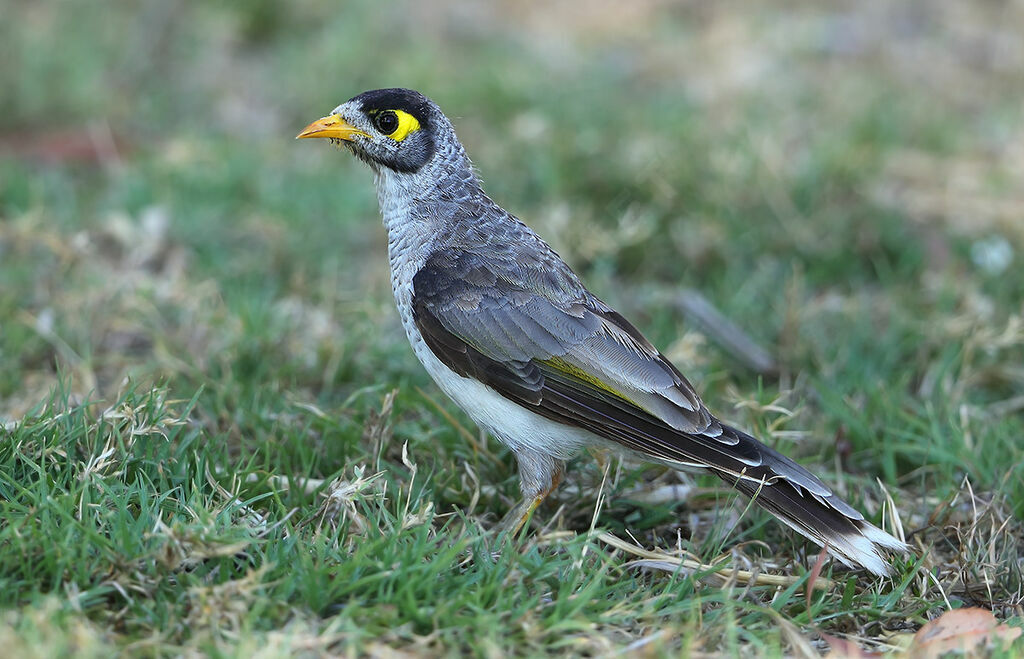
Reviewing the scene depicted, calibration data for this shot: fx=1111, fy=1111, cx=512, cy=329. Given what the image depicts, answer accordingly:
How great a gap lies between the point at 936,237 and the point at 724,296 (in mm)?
1704

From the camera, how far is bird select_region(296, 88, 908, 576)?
4191 mm

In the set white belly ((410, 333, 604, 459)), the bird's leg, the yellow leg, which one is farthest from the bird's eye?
the yellow leg

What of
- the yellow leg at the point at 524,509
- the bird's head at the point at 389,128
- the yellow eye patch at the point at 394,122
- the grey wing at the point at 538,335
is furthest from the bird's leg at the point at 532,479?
the yellow eye patch at the point at 394,122

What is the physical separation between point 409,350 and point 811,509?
94.2 inches

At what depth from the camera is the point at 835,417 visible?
5.36m

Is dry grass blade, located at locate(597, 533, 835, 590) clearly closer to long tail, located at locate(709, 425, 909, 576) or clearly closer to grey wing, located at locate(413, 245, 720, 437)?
long tail, located at locate(709, 425, 909, 576)

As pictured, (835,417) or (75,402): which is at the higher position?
(75,402)

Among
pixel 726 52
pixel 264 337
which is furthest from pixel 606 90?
pixel 264 337

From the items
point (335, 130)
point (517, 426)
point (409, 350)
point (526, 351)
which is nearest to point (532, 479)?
point (517, 426)

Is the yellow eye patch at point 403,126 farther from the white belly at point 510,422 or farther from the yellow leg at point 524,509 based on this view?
the yellow leg at point 524,509

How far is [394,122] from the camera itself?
16.4 ft

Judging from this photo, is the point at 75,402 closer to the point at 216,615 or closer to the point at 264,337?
the point at 264,337

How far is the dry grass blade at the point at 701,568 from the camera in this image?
4.00 metres

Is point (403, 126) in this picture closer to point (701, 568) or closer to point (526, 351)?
point (526, 351)
